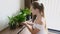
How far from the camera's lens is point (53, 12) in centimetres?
299

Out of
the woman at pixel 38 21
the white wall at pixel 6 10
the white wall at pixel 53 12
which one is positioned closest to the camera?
the woman at pixel 38 21

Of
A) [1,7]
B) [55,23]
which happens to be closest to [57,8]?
[55,23]

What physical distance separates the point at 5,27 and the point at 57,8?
4.67 ft

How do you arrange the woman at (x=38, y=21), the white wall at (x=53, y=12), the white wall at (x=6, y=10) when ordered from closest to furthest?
the woman at (x=38, y=21) → the white wall at (x=6, y=10) → the white wall at (x=53, y=12)

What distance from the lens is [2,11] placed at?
1955 millimetres

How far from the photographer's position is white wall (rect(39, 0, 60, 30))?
293 centimetres

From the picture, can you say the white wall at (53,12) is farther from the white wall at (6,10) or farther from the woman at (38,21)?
the woman at (38,21)

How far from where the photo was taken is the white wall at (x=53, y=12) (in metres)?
2.93

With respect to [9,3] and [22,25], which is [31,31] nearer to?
[22,25]

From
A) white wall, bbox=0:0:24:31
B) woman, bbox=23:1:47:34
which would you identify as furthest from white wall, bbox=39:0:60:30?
woman, bbox=23:1:47:34

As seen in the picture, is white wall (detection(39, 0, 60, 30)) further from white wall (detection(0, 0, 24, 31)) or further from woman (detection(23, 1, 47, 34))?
woman (detection(23, 1, 47, 34))

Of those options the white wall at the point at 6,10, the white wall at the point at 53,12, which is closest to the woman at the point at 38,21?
the white wall at the point at 6,10

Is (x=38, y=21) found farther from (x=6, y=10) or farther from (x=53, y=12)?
(x=53, y=12)

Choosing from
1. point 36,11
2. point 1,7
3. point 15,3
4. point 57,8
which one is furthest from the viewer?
point 57,8
